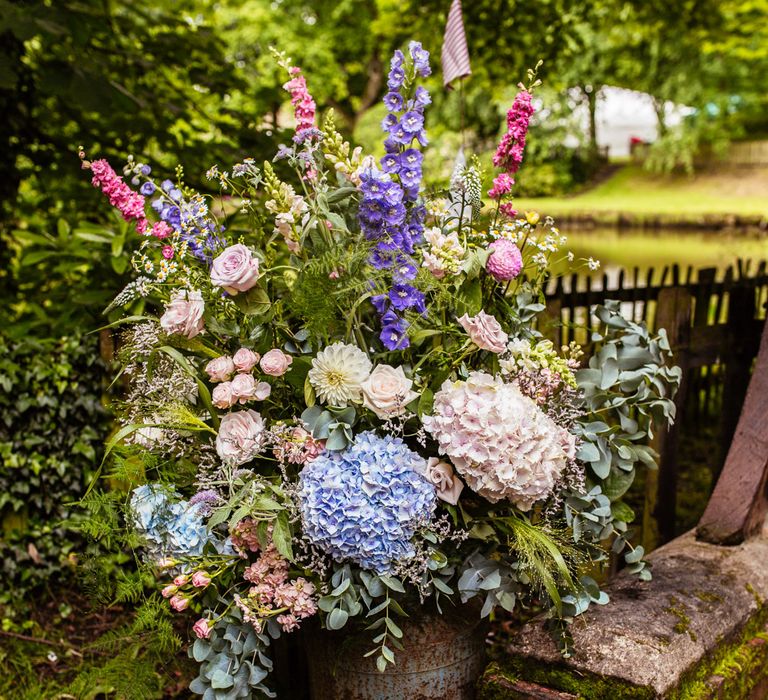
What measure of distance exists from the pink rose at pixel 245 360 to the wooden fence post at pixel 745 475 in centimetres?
172

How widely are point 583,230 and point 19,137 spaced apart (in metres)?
21.5

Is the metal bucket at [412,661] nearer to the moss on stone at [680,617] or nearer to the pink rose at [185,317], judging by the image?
the moss on stone at [680,617]

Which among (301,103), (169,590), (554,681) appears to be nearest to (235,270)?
(301,103)

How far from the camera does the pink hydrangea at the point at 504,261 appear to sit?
192 centimetres

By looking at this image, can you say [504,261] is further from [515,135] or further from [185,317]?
[185,317]

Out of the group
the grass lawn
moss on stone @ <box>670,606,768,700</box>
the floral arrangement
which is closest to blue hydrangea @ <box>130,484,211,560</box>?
the floral arrangement

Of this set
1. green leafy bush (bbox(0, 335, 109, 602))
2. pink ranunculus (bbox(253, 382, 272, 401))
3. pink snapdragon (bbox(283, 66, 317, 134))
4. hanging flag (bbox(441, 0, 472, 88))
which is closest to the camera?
pink ranunculus (bbox(253, 382, 272, 401))

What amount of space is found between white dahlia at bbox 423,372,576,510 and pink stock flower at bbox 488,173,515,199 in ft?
1.51

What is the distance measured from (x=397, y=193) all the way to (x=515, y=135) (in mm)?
344

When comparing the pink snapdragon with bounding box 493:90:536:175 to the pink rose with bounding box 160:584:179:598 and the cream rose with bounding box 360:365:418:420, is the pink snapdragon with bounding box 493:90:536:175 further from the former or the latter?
the pink rose with bounding box 160:584:179:598

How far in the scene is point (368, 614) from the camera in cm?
186

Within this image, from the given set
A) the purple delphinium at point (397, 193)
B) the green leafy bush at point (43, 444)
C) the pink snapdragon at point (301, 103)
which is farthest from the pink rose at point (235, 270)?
the green leafy bush at point (43, 444)

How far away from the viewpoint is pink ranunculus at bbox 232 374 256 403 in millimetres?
1855

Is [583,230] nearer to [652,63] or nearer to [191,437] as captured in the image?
[652,63]
